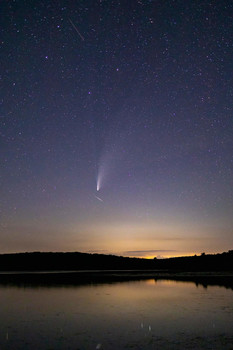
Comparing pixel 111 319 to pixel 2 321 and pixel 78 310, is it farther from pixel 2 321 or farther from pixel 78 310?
pixel 2 321

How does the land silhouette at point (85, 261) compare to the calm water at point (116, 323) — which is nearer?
the calm water at point (116, 323)

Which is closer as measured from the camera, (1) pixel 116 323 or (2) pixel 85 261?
(1) pixel 116 323

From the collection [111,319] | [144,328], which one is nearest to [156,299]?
[111,319]

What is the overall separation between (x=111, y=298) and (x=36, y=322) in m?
9.96

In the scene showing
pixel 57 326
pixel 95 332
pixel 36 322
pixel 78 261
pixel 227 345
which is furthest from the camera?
pixel 78 261

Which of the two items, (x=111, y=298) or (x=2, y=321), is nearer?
(x=2, y=321)

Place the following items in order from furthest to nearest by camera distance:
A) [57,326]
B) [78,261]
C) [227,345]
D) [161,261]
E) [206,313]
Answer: [161,261] < [78,261] < [206,313] < [57,326] < [227,345]

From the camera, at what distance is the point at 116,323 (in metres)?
16.0

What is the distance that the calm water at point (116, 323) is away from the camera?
12.2 m

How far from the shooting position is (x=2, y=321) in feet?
54.3

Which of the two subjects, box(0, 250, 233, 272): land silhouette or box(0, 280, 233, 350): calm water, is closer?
box(0, 280, 233, 350): calm water

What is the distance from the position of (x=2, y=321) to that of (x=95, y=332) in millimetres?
5515

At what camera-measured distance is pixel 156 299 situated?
81.9ft

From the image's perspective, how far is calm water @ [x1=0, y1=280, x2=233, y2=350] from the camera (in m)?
12.2
